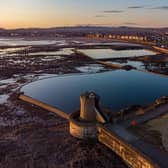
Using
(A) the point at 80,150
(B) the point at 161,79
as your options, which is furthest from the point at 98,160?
(B) the point at 161,79

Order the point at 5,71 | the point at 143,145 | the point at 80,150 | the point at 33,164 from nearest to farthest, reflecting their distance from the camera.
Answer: the point at 143,145 → the point at 33,164 → the point at 80,150 → the point at 5,71

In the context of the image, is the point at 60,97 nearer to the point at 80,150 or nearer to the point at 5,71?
the point at 80,150

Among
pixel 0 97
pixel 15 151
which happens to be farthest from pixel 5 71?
pixel 15 151

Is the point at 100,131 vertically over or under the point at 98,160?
over

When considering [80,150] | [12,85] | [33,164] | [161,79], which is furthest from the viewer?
[161,79]

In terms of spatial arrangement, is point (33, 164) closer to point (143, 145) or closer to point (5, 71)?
point (143, 145)

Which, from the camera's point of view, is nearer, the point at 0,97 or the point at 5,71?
the point at 0,97
